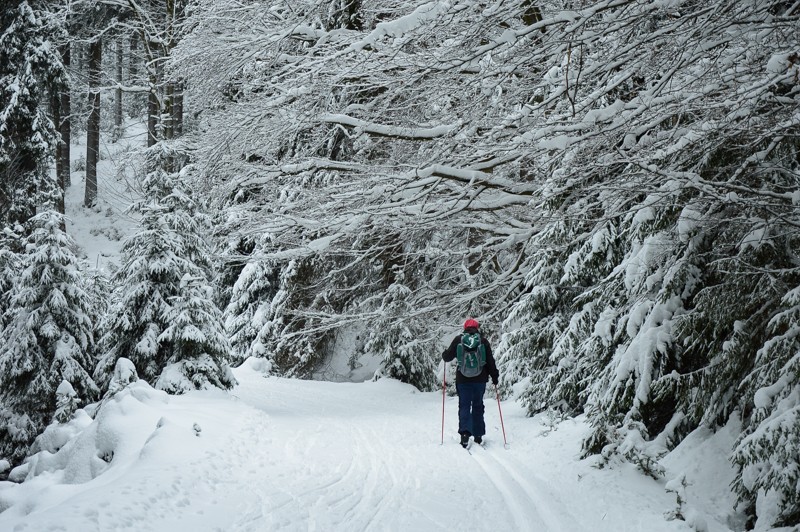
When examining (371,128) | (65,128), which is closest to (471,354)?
(371,128)

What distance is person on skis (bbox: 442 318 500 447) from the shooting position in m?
7.99

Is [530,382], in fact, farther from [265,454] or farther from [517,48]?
[517,48]

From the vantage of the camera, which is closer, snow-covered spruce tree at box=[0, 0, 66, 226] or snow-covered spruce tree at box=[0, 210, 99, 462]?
snow-covered spruce tree at box=[0, 210, 99, 462]

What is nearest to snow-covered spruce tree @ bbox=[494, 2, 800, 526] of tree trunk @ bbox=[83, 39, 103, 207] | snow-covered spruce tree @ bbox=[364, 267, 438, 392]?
snow-covered spruce tree @ bbox=[364, 267, 438, 392]

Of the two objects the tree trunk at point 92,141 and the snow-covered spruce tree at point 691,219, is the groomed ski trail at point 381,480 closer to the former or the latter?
the snow-covered spruce tree at point 691,219

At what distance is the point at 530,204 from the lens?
19.7 feet

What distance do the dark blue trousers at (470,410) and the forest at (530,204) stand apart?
2.80 feet

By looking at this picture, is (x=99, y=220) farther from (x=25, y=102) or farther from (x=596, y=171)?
(x=596, y=171)

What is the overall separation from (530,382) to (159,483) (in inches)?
222

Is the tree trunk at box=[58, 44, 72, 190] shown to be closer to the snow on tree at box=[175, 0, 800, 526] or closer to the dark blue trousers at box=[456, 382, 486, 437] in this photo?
the snow on tree at box=[175, 0, 800, 526]

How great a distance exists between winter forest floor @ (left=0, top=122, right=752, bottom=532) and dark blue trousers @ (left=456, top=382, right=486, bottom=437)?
0.29m

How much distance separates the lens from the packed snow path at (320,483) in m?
4.61

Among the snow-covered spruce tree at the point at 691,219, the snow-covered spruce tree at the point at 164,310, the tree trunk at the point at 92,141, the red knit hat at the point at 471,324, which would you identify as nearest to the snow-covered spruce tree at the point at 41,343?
the snow-covered spruce tree at the point at 164,310

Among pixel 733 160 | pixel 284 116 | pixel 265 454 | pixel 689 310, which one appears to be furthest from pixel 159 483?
pixel 733 160
